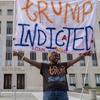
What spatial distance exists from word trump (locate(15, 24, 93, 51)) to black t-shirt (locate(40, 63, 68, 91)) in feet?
1.69

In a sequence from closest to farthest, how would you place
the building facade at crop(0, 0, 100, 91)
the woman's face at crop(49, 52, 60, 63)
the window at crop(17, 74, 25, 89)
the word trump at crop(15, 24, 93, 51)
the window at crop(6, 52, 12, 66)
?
the woman's face at crop(49, 52, 60, 63), the word trump at crop(15, 24, 93, 51), the building facade at crop(0, 0, 100, 91), the window at crop(17, 74, 25, 89), the window at crop(6, 52, 12, 66)

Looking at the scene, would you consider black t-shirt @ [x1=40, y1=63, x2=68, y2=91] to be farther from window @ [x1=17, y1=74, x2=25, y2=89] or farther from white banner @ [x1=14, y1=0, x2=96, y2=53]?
window @ [x1=17, y1=74, x2=25, y2=89]

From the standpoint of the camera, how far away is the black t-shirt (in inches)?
213

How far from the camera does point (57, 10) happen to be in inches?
246

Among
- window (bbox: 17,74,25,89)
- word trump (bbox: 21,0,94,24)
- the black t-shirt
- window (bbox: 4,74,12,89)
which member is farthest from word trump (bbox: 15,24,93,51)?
window (bbox: 4,74,12,89)

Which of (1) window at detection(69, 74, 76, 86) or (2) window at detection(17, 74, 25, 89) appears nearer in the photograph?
(2) window at detection(17, 74, 25, 89)

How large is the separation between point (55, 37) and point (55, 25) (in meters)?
0.24

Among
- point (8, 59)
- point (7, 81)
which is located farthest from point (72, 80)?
point (8, 59)

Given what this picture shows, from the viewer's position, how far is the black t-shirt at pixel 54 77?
17.8 ft

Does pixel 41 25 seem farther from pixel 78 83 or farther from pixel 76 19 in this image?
pixel 78 83

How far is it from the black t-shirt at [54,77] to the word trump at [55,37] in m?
0.51

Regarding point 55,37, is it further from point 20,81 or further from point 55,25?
point 20,81

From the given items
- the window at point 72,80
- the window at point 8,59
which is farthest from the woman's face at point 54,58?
the window at point 72,80

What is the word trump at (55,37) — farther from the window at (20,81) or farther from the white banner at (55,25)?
the window at (20,81)
